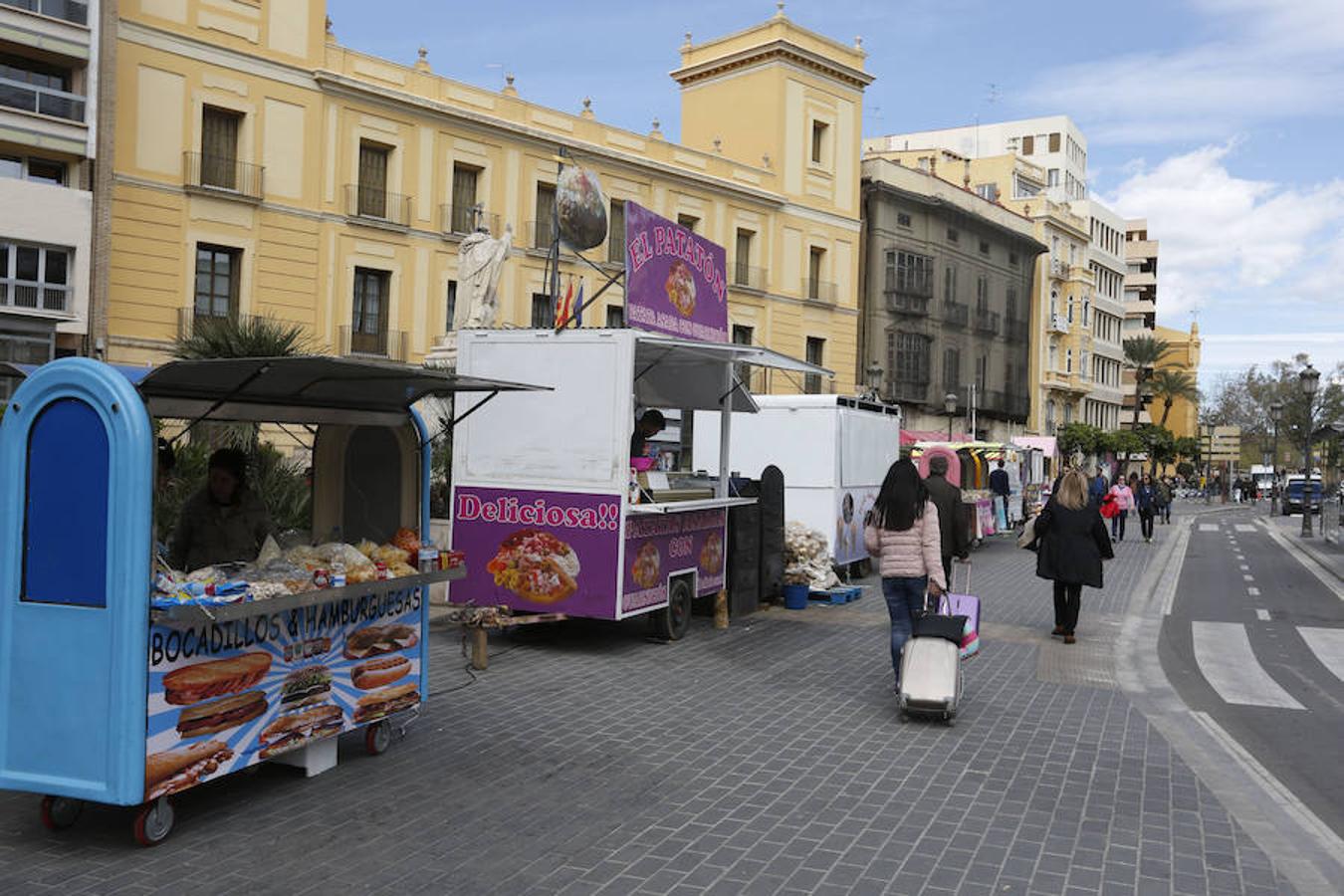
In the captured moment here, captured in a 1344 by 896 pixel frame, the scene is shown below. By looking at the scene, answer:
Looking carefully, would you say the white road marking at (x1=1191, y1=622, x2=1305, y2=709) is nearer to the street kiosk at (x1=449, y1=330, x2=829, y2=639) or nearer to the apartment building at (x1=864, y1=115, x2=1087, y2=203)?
the street kiosk at (x1=449, y1=330, x2=829, y2=639)

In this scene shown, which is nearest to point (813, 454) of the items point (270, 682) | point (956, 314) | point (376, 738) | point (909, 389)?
point (376, 738)

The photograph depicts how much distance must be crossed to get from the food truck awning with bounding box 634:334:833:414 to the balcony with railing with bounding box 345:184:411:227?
20496 mm

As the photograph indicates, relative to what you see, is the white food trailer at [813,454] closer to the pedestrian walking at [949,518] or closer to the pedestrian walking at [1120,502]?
the pedestrian walking at [949,518]

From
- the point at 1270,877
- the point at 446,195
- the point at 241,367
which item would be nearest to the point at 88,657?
the point at 241,367

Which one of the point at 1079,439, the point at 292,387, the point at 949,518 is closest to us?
the point at 292,387

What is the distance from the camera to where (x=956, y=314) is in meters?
56.4

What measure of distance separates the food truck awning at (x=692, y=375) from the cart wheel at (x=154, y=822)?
706 cm

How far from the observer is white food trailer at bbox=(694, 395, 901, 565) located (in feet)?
52.0

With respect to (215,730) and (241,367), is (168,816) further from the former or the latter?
(241,367)

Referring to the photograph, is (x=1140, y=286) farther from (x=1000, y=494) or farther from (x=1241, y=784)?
(x=1241, y=784)

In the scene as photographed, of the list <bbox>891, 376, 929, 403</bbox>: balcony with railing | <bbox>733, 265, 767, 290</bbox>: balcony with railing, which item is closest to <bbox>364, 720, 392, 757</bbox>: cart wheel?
<bbox>733, 265, 767, 290</bbox>: balcony with railing

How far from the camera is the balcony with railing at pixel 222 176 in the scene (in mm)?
27875

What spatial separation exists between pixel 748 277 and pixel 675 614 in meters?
32.5

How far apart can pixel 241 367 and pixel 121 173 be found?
24930mm
